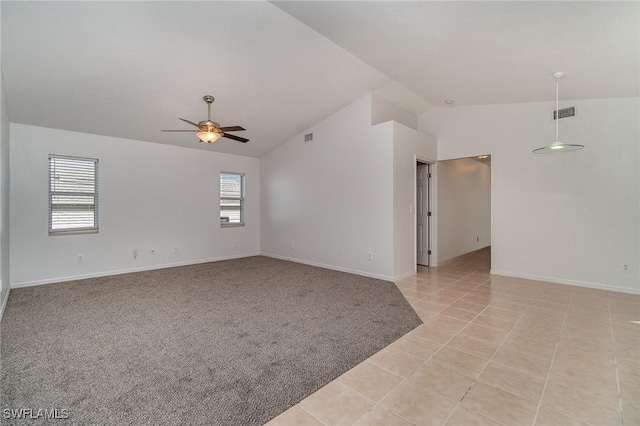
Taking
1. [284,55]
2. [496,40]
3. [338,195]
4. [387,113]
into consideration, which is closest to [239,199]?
[338,195]

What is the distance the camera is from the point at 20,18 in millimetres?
2668

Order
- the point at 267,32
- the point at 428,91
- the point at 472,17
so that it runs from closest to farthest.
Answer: the point at 472,17, the point at 267,32, the point at 428,91

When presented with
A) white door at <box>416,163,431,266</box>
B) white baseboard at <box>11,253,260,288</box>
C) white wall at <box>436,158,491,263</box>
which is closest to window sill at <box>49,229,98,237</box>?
white baseboard at <box>11,253,260,288</box>

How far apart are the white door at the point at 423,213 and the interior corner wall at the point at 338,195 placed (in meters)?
1.78

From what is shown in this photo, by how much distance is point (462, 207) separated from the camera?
7.32 meters

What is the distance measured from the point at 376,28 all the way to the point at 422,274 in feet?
13.8

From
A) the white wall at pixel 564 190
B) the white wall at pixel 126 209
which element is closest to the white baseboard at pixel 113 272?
the white wall at pixel 126 209

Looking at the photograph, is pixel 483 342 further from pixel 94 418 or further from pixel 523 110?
pixel 523 110

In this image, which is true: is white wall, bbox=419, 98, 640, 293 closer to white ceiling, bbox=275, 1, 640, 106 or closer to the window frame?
white ceiling, bbox=275, 1, 640, 106

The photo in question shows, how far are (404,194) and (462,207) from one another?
297 centimetres

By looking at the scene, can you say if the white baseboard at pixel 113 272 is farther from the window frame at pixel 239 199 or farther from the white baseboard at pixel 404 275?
the white baseboard at pixel 404 275

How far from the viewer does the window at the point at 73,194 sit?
4930 millimetres

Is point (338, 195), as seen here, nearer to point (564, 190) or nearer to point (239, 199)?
point (239, 199)

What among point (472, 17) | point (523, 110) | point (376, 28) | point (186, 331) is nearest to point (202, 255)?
point (186, 331)
